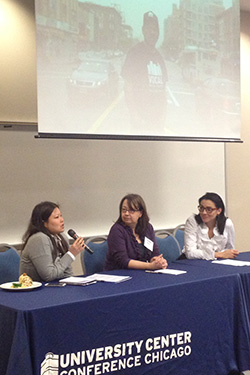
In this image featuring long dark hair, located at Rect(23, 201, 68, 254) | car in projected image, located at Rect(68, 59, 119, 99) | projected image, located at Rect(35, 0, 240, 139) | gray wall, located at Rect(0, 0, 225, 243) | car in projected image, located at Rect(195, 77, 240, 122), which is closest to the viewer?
long dark hair, located at Rect(23, 201, 68, 254)

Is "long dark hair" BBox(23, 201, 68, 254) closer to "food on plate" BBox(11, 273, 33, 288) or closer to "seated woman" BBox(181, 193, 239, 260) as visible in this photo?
"food on plate" BBox(11, 273, 33, 288)

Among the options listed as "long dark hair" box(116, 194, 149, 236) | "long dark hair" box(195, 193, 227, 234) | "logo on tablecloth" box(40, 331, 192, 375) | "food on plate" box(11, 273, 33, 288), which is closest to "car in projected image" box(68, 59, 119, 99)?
"long dark hair" box(116, 194, 149, 236)

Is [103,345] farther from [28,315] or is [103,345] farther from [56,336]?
[28,315]

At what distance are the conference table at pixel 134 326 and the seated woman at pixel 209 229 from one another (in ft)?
1.98

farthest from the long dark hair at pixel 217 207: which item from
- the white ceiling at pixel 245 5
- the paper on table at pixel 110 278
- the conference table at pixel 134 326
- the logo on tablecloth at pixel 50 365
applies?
the white ceiling at pixel 245 5

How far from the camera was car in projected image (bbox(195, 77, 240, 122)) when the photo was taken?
18.6 feet

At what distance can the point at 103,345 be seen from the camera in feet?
10.1

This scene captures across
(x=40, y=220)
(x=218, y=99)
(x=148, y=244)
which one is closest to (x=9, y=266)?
(x=40, y=220)

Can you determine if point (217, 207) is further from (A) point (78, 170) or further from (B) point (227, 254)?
(A) point (78, 170)

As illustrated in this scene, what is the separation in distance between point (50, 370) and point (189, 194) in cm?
377

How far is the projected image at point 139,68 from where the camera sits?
472cm

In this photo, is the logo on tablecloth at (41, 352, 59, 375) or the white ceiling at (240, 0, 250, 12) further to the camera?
the white ceiling at (240, 0, 250, 12)

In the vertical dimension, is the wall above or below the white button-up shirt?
above

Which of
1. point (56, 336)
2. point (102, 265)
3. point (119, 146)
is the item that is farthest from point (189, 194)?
point (56, 336)
